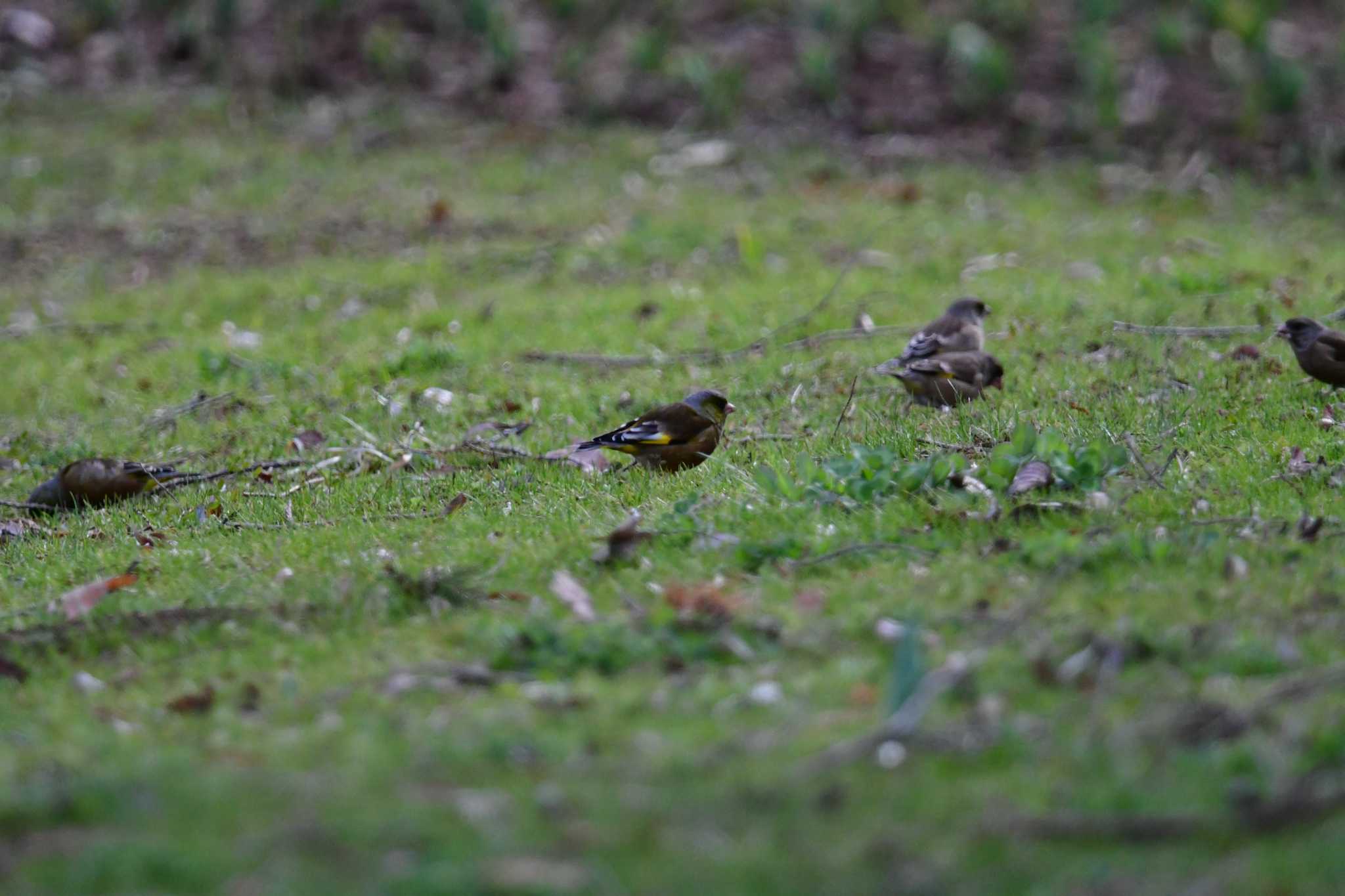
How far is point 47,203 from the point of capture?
15.0 metres

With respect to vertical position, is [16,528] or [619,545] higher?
[619,545]

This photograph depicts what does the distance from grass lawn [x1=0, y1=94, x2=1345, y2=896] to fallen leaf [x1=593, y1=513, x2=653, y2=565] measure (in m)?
0.06

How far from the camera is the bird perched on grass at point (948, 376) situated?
7504mm

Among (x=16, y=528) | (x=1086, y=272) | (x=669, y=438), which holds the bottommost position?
(x=1086, y=272)

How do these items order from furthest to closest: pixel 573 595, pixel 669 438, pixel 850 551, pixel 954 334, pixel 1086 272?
pixel 1086 272
pixel 954 334
pixel 669 438
pixel 850 551
pixel 573 595

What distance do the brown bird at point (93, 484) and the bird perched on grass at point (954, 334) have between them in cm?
414

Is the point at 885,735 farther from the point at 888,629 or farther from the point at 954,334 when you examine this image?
the point at 954,334

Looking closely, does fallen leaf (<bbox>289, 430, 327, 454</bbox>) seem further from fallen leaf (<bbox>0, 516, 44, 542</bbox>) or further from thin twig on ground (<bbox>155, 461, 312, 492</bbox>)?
fallen leaf (<bbox>0, 516, 44, 542</bbox>)

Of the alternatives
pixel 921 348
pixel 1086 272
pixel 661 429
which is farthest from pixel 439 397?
pixel 1086 272

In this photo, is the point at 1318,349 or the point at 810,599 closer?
the point at 810,599

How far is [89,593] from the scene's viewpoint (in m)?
5.46

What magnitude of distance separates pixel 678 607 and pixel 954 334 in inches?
161

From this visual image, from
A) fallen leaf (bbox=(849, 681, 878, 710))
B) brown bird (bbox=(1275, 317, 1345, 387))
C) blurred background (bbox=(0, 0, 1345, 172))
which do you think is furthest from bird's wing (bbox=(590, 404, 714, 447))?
blurred background (bbox=(0, 0, 1345, 172))

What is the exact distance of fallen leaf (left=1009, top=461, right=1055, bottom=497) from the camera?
5582 mm
